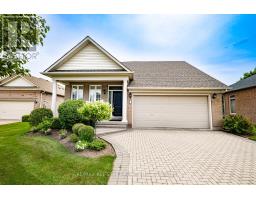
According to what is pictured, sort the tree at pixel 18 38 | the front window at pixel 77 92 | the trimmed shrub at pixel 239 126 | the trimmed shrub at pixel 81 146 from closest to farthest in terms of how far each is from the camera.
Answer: the tree at pixel 18 38
the trimmed shrub at pixel 81 146
the trimmed shrub at pixel 239 126
the front window at pixel 77 92

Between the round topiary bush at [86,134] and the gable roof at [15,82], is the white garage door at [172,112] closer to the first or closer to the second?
the round topiary bush at [86,134]

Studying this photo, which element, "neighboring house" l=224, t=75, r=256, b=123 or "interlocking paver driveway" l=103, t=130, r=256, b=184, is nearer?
"interlocking paver driveway" l=103, t=130, r=256, b=184

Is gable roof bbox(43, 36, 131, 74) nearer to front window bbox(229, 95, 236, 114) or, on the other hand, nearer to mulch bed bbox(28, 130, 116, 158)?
mulch bed bbox(28, 130, 116, 158)

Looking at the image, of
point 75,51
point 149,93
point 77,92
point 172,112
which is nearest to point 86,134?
point 149,93

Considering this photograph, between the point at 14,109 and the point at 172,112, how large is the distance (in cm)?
1739

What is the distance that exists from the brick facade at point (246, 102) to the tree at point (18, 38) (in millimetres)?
17217

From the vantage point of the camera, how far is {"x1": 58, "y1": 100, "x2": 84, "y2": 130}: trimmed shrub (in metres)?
8.13

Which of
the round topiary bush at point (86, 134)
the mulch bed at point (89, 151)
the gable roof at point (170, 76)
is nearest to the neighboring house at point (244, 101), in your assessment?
the gable roof at point (170, 76)

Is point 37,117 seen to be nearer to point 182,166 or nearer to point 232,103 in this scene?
point 182,166

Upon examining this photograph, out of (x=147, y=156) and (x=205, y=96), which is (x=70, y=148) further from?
(x=205, y=96)

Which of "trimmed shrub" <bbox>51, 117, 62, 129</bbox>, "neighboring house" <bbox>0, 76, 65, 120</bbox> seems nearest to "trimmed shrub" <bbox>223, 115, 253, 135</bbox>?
"trimmed shrub" <bbox>51, 117, 62, 129</bbox>

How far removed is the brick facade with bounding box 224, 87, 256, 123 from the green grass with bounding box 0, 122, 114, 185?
15382 millimetres

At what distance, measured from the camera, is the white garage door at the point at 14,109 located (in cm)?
1817

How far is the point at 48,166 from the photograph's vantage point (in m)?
4.43
